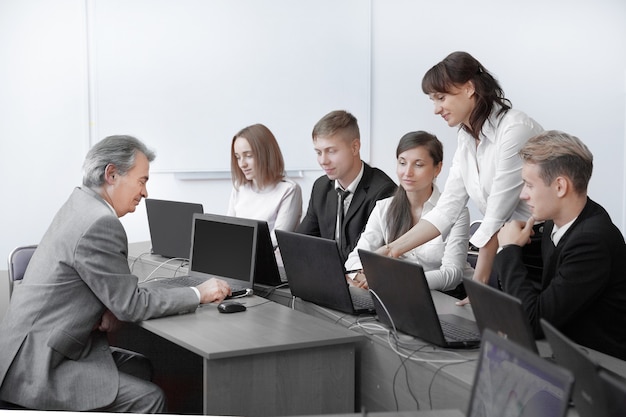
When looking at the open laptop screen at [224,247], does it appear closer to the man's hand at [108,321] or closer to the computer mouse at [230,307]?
the computer mouse at [230,307]

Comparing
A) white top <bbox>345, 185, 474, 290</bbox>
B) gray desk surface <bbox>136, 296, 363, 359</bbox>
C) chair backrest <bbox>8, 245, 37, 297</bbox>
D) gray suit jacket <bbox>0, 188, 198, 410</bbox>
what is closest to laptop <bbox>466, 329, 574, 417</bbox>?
gray desk surface <bbox>136, 296, 363, 359</bbox>

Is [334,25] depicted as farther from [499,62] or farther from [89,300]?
[89,300]

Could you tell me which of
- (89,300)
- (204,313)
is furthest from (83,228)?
(204,313)

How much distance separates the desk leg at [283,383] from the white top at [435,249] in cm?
60

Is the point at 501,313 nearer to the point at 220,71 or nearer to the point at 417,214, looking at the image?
the point at 417,214

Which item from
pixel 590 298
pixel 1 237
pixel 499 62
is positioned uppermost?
pixel 499 62

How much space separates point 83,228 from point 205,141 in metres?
3.22

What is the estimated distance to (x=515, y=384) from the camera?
1198 millimetres

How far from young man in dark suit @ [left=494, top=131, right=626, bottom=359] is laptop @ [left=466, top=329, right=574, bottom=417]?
2.86 ft

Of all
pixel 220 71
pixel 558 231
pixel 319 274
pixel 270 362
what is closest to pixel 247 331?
pixel 270 362

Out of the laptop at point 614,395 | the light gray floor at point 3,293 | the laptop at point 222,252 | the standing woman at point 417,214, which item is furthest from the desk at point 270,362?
the light gray floor at point 3,293

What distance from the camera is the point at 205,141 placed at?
5.67 metres

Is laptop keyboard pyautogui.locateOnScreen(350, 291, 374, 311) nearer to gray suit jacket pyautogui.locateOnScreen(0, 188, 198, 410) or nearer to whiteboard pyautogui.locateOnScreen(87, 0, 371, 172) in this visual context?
gray suit jacket pyautogui.locateOnScreen(0, 188, 198, 410)

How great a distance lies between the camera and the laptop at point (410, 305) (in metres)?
2.16
